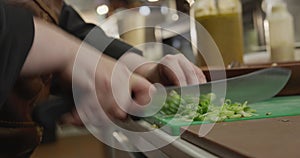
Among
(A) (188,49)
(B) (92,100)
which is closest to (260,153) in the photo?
(B) (92,100)

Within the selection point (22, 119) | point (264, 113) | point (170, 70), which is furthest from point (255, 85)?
point (22, 119)

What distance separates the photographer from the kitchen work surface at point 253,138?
1.05 feet

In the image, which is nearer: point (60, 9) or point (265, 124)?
point (265, 124)

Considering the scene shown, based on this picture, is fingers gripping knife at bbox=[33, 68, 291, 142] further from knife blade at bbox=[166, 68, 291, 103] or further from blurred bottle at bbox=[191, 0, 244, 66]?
blurred bottle at bbox=[191, 0, 244, 66]

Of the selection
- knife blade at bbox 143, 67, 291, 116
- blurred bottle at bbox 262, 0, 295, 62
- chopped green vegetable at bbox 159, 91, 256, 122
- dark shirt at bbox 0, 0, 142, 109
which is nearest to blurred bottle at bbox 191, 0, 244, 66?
blurred bottle at bbox 262, 0, 295, 62

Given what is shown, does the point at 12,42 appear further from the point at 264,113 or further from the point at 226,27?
the point at 226,27

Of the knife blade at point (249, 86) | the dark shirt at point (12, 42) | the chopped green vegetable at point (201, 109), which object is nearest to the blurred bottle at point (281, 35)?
the knife blade at point (249, 86)

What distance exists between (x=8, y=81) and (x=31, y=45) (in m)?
0.03

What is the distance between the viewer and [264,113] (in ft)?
1.81

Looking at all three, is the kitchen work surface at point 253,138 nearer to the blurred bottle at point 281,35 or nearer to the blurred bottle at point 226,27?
the blurred bottle at point 226,27

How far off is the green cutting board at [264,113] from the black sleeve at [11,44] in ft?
0.75

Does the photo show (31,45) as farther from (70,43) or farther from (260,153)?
(260,153)

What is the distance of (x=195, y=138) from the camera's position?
43cm

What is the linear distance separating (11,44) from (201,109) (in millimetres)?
299
